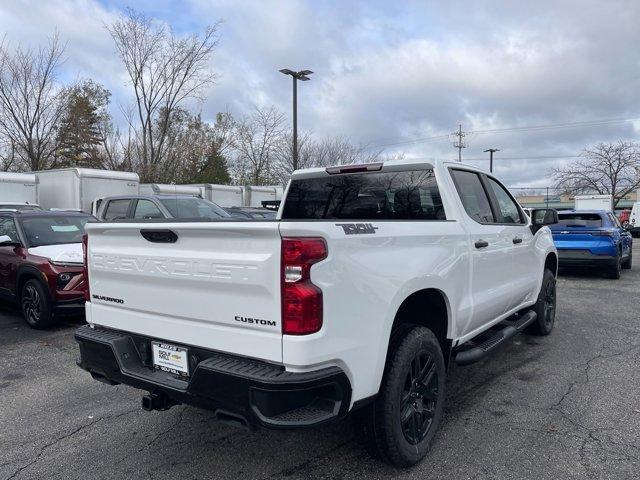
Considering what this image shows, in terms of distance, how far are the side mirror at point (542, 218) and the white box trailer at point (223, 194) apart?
58.9 feet

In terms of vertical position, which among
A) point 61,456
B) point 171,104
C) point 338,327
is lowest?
point 61,456

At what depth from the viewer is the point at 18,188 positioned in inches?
640

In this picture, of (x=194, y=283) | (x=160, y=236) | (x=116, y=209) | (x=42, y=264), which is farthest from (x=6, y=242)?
(x=194, y=283)

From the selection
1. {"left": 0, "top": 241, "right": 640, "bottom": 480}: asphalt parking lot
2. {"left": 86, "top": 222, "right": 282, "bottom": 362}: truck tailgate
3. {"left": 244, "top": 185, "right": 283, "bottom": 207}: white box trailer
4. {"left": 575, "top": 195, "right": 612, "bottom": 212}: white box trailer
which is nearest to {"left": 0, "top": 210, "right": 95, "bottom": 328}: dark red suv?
{"left": 0, "top": 241, "right": 640, "bottom": 480}: asphalt parking lot

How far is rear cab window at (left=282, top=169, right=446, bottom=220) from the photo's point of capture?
405 centimetres

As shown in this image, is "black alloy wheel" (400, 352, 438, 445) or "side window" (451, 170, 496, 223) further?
"side window" (451, 170, 496, 223)

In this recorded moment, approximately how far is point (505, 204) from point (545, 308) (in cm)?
177

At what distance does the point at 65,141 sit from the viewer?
31062mm

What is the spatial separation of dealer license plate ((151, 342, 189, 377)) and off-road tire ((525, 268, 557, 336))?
14.7 ft

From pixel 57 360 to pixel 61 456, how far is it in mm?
2424

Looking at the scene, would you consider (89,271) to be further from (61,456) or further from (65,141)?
(65,141)

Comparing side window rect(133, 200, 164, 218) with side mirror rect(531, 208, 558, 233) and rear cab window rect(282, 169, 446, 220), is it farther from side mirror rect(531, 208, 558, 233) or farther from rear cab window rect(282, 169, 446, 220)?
side mirror rect(531, 208, 558, 233)

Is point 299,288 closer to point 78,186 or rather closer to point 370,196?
point 370,196

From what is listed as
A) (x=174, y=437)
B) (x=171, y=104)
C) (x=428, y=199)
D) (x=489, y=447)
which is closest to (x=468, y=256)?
(x=428, y=199)
